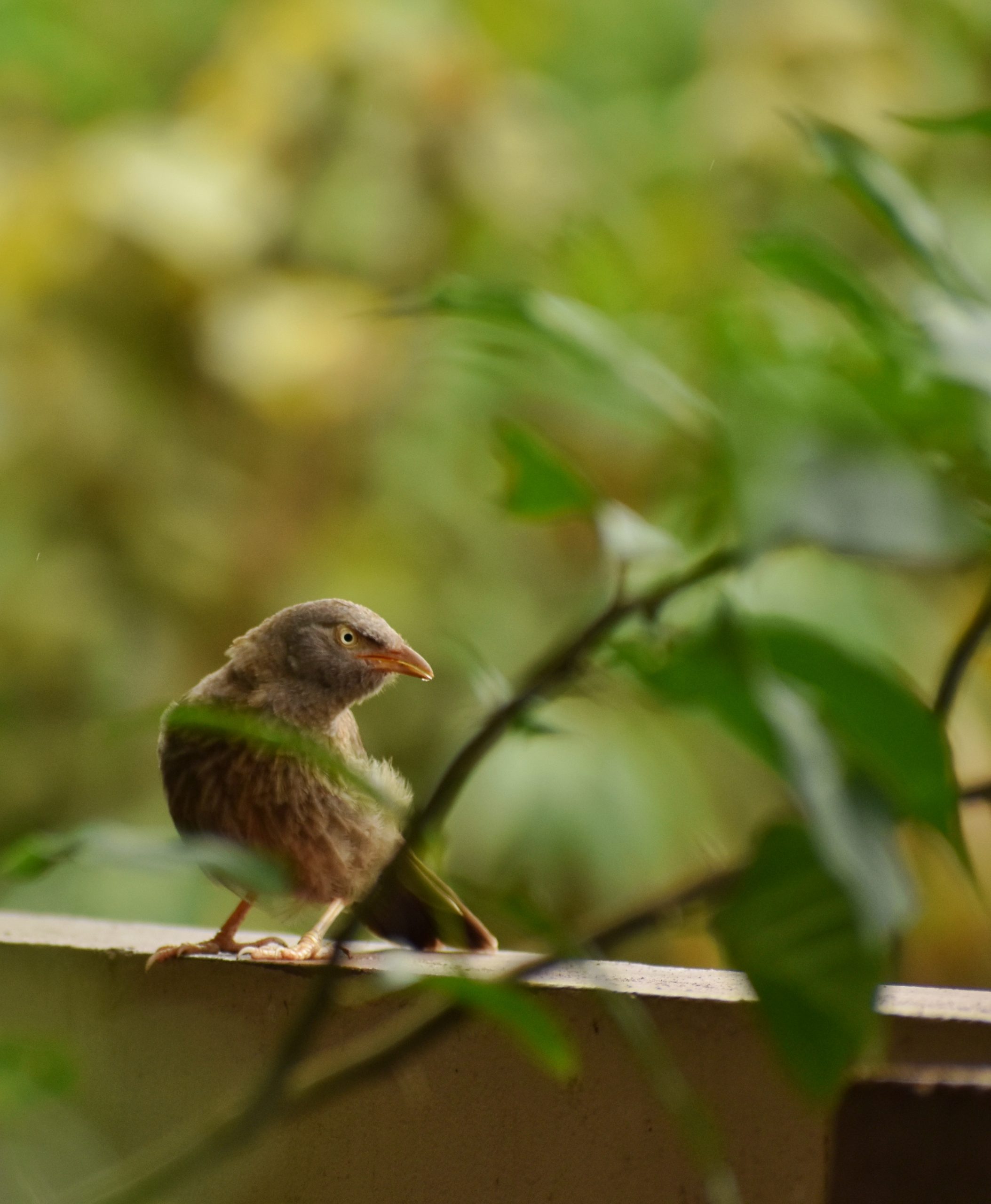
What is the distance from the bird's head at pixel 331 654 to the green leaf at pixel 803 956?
2.49ft

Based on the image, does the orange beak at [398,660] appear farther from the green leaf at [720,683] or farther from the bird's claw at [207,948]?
the green leaf at [720,683]

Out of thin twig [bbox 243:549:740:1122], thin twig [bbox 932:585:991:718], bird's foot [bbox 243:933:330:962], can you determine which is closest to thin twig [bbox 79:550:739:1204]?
thin twig [bbox 243:549:740:1122]

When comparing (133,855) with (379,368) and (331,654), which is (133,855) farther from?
(379,368)


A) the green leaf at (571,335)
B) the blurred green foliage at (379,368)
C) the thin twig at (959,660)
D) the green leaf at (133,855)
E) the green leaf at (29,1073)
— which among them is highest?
the green leaf at (571,335)

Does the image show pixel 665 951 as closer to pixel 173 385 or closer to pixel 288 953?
pixel 173 385

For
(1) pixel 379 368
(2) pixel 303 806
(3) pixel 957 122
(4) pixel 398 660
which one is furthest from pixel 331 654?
(1) pixel 379 368

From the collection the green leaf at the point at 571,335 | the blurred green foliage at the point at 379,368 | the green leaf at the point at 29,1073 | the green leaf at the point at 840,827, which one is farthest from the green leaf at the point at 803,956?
the blurred green foliage at the point at 379,368

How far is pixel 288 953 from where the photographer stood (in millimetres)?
1035

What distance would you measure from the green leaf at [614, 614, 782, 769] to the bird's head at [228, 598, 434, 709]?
2.69 feet

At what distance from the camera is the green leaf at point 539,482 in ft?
1.51

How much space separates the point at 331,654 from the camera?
126cm

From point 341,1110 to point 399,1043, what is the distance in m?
0.43

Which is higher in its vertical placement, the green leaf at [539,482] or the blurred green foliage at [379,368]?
the green leaf at [539,482]

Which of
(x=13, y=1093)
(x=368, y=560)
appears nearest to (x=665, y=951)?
(x=368, y=560)
